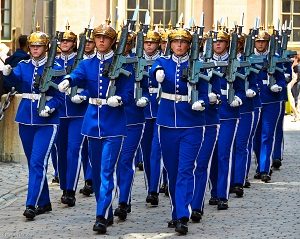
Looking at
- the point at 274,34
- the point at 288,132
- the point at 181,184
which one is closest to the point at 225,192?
the point at 181,184

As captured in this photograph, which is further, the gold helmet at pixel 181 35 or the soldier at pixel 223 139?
the soldier at pixel 223 139

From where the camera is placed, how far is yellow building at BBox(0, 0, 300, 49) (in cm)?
3209

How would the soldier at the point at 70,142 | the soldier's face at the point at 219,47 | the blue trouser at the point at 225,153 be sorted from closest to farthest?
the blue trouser at the point at 225,153
the soldier at the point at 70,142
the soldier's face at the point at 219,47

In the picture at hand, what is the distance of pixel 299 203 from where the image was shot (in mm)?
14656

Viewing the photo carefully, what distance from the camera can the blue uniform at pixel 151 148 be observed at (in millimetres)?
14633

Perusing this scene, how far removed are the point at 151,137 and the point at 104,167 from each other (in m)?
2.64

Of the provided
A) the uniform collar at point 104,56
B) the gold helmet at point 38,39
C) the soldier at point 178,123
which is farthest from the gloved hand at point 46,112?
the soldier at point 178,123

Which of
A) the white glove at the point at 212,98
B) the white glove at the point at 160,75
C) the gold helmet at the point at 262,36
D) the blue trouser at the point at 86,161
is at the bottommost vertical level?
the blue trouser at the point at 86,161

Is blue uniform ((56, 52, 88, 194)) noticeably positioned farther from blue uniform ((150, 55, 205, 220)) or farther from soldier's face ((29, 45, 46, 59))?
blue uniform ((150, 55, 205, 220))

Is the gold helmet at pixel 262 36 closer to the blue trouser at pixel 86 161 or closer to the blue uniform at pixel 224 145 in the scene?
the blue uniform at pixel 224 145

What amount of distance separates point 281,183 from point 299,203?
211 cm

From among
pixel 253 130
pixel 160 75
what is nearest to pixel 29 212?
pixel 160 75

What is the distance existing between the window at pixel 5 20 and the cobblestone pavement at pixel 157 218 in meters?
14.3

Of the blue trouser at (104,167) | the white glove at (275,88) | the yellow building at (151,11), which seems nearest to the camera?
the blue trouser at (104,167)
